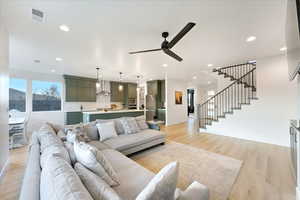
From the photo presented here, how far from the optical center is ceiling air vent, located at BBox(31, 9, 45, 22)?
1940 millimetres

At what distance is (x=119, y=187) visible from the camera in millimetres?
1364

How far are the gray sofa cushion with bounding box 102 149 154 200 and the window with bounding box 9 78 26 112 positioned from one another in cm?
584

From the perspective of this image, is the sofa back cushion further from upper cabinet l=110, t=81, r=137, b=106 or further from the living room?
upper cabinet l=110, t=81, r=137, b=106

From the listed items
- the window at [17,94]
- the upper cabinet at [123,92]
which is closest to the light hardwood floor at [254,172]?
the window at [17,94]

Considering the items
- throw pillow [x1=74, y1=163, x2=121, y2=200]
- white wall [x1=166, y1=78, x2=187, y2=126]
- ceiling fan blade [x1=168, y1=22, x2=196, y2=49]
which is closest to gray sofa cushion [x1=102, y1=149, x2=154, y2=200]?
throw pillow [x1=74, y1=163, x2=121, y2=200]

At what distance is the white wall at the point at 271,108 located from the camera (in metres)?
3.85

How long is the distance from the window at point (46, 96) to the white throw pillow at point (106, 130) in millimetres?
Result: 4526

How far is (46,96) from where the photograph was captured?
A: 5988 millimetres

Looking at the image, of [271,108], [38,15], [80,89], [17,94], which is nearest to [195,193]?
[38,15]

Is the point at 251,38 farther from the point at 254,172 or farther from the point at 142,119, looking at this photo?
the point at 142,119

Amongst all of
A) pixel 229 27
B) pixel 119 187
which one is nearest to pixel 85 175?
pixel 119 187

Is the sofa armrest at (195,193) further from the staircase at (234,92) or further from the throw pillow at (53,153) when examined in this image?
the staircase at (234,92)

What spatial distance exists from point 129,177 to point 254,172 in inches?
99.3

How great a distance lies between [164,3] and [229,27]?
1.44 meters
